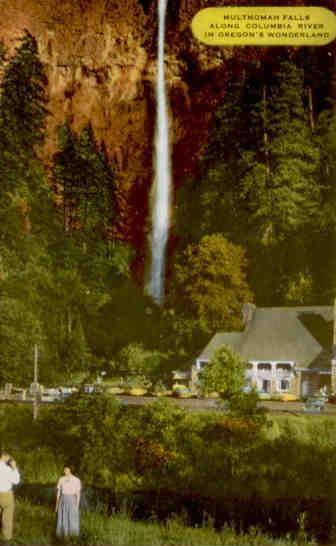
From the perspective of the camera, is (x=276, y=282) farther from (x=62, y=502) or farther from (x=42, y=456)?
(x=62, y=502)

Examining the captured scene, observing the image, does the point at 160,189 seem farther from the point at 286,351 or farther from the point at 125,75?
the point at 286,351

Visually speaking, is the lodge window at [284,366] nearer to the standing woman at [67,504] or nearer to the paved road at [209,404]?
the paved road at [209,404]

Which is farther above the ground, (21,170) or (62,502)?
(21,170)

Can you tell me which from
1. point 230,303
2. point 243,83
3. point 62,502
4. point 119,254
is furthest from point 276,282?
point 62,502

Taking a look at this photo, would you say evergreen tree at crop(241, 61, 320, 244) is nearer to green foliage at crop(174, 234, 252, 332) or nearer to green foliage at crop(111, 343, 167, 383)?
green foliage at crop(174, 234, 252, 332)

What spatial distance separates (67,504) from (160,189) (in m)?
10.7

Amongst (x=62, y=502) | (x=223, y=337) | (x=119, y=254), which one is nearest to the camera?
(x=62, y=502)

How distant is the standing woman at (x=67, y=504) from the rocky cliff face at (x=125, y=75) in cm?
917

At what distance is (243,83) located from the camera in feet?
65.6

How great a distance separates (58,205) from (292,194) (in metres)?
6.34

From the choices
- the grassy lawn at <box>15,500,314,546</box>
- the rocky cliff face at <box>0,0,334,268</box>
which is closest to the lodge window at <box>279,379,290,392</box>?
the rocky cliff face at <box>0,0,334,268</box>

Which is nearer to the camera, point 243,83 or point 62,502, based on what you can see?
point 62,502

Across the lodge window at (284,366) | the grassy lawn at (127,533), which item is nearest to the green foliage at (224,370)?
the lodge window at (284,366)

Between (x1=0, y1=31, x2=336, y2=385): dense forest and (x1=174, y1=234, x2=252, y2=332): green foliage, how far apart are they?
1.4 inches
